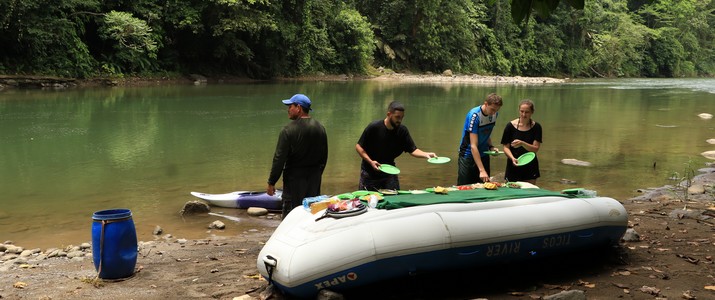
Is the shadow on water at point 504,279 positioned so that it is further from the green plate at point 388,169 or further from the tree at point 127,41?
the tree at point 127,41

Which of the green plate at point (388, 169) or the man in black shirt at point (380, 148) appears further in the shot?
the man in black shirt at point (380, 148)

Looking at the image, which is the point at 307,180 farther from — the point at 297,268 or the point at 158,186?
the point at 158,186

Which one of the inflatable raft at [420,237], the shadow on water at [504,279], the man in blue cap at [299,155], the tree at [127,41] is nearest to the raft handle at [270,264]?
the inflatable raft at [420,237]

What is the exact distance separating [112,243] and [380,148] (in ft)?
8.59

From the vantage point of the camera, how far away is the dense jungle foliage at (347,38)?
27891 millimetres

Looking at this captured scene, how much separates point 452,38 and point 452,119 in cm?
3213

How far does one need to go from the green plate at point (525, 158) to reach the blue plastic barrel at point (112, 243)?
3.78 meters

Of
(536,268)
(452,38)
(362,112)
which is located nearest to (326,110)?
(362,112)

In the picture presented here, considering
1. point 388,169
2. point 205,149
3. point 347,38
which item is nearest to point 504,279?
point 388,169

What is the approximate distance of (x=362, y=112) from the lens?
20.9 m

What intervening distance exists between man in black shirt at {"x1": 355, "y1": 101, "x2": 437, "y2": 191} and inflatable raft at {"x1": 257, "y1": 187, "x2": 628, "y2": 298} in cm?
125

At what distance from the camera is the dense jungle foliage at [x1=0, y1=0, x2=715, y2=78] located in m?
27.9

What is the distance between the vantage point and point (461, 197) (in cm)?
478

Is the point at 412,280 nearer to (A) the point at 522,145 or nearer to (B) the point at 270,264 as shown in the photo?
(B) the point at 270,264
